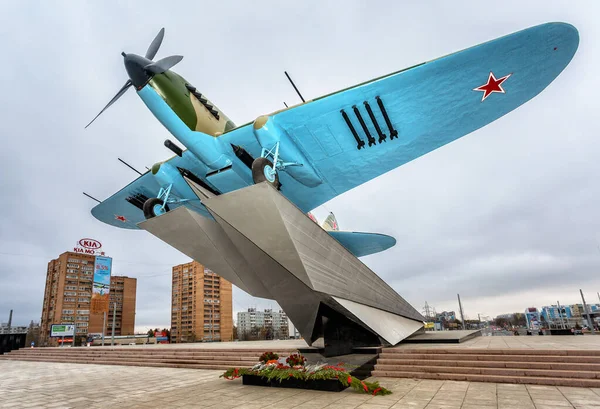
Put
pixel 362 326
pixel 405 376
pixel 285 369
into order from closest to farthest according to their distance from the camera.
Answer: pixel 285 369, pixel 405 376, pixel 362 326

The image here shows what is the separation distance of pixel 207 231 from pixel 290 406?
5.38 m

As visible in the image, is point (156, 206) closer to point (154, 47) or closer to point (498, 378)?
point (154, 47)

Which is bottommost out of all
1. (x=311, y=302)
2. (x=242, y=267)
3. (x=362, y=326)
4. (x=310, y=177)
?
(x=362, y=326)

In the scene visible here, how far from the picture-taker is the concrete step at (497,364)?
287 inches

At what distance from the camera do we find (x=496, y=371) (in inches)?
301

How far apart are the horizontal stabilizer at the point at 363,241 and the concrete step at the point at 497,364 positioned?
20.0ft

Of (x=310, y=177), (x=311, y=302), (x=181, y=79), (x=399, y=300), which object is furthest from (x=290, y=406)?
(x=399, y=300)

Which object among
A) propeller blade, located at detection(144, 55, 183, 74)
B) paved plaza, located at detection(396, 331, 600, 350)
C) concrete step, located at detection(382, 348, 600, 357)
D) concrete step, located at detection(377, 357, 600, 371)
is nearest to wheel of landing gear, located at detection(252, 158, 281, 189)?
propeller blade, located at detection(144, 55, 183, 74)

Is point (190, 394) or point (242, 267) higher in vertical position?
point (242, 267)

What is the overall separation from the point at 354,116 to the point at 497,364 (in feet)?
24.5

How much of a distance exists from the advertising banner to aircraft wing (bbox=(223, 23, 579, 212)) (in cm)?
2527

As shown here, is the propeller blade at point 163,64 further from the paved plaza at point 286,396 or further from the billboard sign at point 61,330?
the billboard sign at point 61,330

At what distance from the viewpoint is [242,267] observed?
34.6ft

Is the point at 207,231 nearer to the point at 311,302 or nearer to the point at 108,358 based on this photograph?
the point at 311,302
